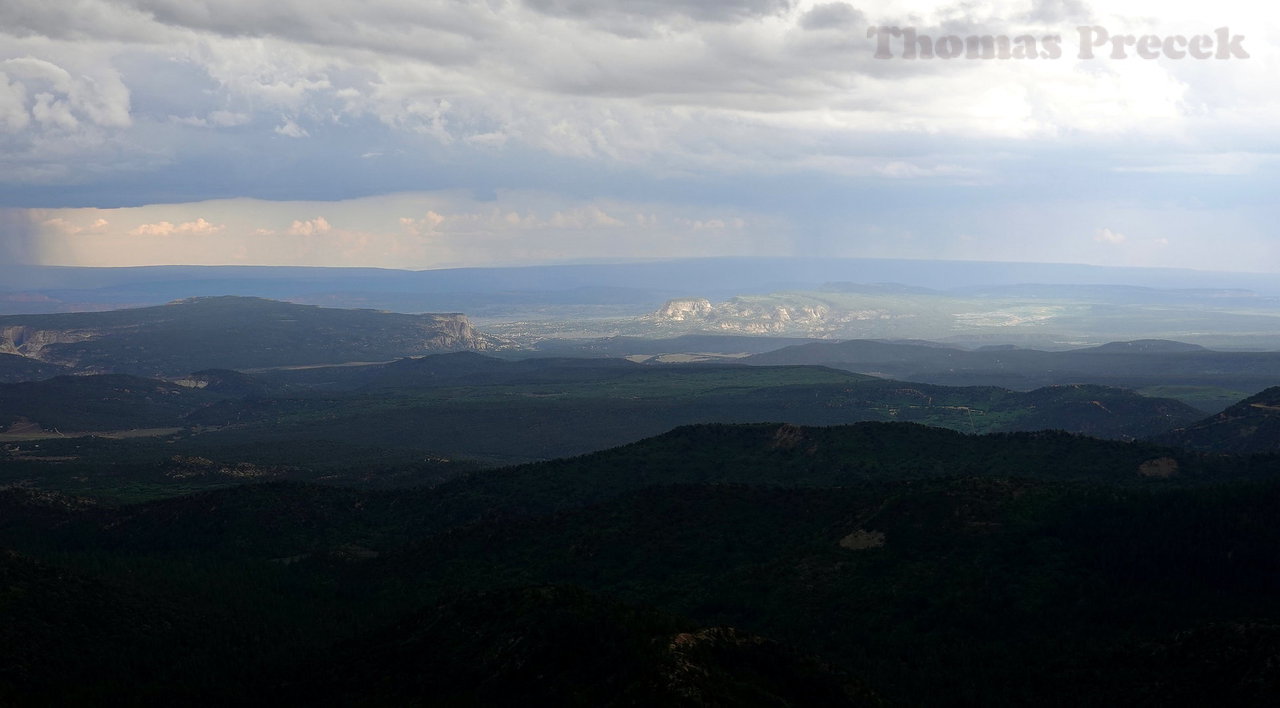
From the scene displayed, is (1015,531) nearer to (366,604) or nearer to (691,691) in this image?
(691,691)

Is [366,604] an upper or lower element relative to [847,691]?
lower

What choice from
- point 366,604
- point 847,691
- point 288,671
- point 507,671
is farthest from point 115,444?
point 847,691

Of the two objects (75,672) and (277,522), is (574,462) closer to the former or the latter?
(277,522)

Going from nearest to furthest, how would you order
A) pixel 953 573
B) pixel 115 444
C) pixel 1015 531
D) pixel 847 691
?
1. pixel 847 691
2. pixel 953 573
3. pixel 1015 531
4. pixel 115 444

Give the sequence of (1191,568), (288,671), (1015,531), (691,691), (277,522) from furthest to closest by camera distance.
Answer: (277,522), (1015,531), (1191,568), (288,671), (691,691)

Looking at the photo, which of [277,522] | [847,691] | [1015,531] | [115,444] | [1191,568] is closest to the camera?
[847,691]

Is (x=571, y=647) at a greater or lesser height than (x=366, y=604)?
greater

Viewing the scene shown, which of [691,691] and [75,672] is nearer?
[691,691]

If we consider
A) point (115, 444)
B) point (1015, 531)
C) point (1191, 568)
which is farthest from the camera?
point (115, 444)

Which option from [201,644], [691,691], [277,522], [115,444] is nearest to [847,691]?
[691,691]
